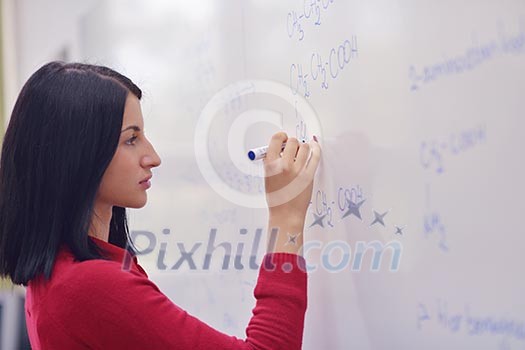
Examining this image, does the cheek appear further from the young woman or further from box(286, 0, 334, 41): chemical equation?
box(286, 0, 334, 41): chemical equation

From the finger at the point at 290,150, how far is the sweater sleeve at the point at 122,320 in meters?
0.21

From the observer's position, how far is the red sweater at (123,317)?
2.41 feet

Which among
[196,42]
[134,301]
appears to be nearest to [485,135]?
[134,301]

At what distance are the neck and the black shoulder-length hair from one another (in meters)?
0.05

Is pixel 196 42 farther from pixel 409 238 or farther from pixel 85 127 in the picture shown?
pixel 409 238

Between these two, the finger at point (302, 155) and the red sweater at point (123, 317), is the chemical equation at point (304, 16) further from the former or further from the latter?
the red sweater at point (123, 317)

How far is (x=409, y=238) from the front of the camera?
2.57ft

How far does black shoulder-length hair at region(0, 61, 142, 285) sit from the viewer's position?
80 centimetres

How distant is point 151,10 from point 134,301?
0.87 m

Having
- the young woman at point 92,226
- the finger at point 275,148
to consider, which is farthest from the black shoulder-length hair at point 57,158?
the finger at point 275,148

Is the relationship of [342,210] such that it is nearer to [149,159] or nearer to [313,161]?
[313,161]

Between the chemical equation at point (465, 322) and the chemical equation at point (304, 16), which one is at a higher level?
the chemical equation at point (304, 16)

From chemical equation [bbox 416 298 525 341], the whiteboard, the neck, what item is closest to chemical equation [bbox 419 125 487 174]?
the whiteboard

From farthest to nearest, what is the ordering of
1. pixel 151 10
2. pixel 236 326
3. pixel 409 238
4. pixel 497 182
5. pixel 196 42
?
pixel 151 10
pixel 196 42
pixel 236 326
pixel 409 238
pixel 497 182
